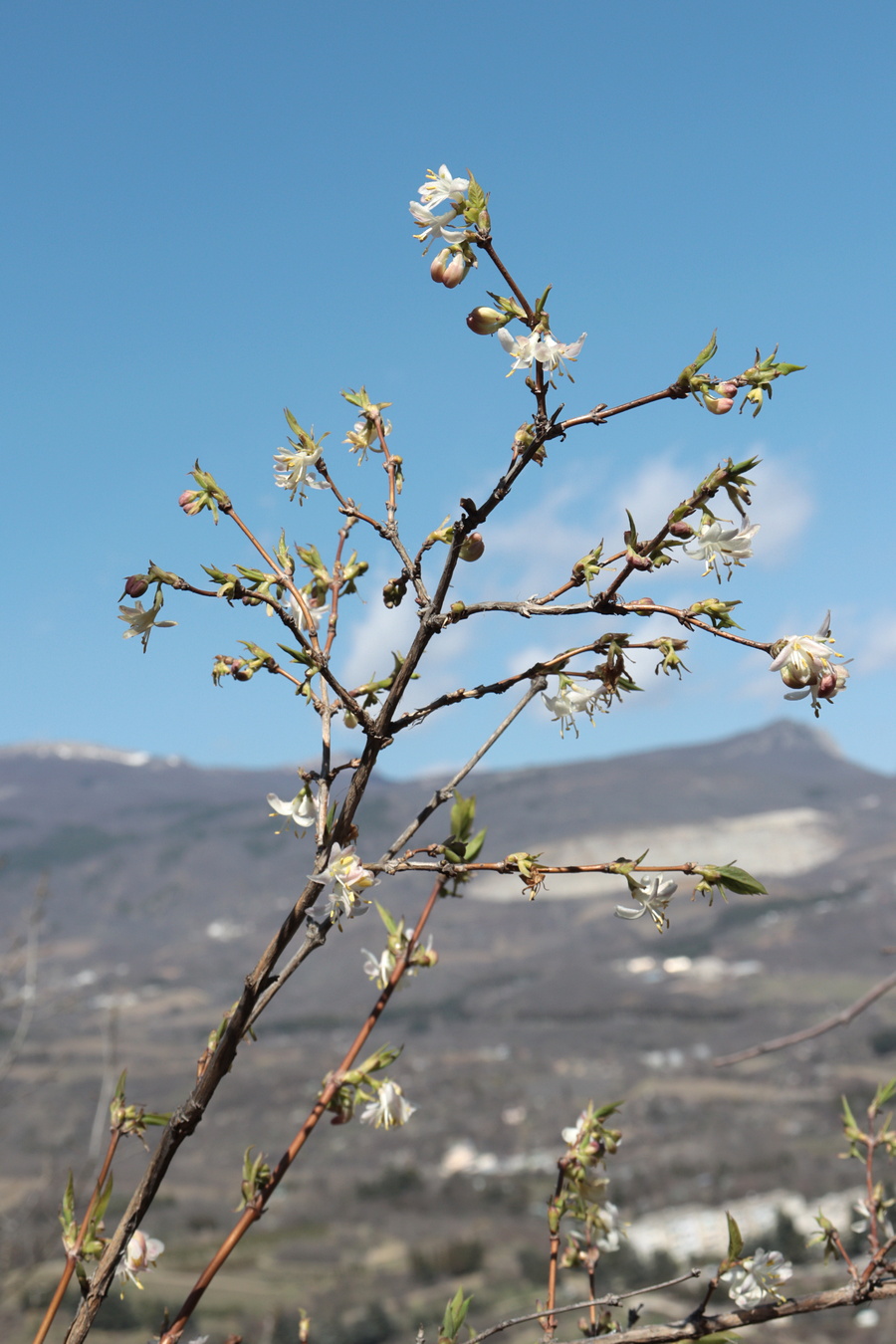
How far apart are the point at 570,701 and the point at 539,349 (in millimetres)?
432

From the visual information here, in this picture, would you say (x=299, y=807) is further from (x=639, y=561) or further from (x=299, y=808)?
(x=639, y=561)

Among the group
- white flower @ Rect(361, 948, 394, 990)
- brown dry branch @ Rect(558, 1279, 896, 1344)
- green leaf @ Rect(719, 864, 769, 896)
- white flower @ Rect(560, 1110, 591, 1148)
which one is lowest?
brown dry branch @ Rect(558, 1279, 896, 1344)

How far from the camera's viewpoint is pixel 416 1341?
1265 mm

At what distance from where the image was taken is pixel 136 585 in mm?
1312

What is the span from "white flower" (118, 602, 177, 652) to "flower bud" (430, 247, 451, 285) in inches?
20.4

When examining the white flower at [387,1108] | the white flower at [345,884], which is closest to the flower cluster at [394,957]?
the white flower at [387,1108]

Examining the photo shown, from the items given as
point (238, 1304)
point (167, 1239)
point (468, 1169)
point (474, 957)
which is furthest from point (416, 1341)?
point (474, 957)

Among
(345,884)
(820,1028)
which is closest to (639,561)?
(345,884)

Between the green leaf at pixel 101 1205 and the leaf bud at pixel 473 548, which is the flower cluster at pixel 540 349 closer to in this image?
the leaf bud at pixel 473 548

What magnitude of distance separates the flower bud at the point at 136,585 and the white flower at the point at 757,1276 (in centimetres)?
118

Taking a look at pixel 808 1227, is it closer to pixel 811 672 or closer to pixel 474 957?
pixel 811 672

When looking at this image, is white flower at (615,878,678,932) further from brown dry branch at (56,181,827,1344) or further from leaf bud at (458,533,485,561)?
leaf bud at (458,533,485,561)

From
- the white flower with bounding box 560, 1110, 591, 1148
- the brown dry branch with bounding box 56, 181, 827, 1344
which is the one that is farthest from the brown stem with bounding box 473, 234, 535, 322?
the white flower with bounding box 560, 1110, 591, 1148

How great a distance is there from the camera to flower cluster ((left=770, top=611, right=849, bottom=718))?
112cm
